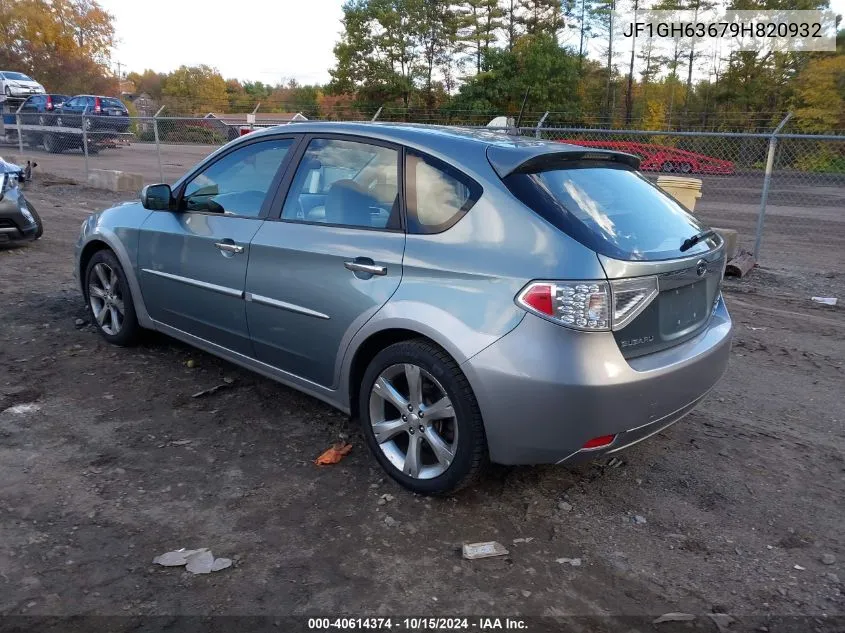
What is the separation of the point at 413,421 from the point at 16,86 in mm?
33439

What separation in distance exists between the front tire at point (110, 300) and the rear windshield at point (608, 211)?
10.3 ft

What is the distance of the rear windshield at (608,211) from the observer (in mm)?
2906

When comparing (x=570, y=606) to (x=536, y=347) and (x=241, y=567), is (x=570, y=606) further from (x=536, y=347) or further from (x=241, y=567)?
(x=241, y=567)

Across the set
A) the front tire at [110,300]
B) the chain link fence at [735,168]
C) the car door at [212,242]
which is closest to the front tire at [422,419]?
the car door at [212,242]

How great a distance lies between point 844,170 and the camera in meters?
14.2

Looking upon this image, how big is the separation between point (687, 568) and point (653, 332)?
3.19 feet

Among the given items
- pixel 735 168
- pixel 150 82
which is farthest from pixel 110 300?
pixel 150 82

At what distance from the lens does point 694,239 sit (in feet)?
10.9

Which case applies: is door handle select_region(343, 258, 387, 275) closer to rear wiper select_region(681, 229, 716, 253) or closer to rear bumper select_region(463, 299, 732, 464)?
rear bumper select_region(463, 299, 732, 464)

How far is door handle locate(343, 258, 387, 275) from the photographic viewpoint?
10.6 feet

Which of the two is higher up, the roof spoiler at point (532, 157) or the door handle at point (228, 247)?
the roof spoiler at point (532, 157)

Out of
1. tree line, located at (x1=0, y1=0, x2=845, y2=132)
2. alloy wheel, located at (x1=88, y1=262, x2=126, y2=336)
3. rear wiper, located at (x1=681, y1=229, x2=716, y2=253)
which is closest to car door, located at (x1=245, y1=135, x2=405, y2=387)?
rear wiper, located at (x1=681, y1=229, x2=716, y2=253)

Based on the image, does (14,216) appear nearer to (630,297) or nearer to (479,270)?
(479,270)

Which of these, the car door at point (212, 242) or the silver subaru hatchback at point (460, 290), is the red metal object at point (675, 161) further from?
the silver subaru hatchback at point (460, 290)
